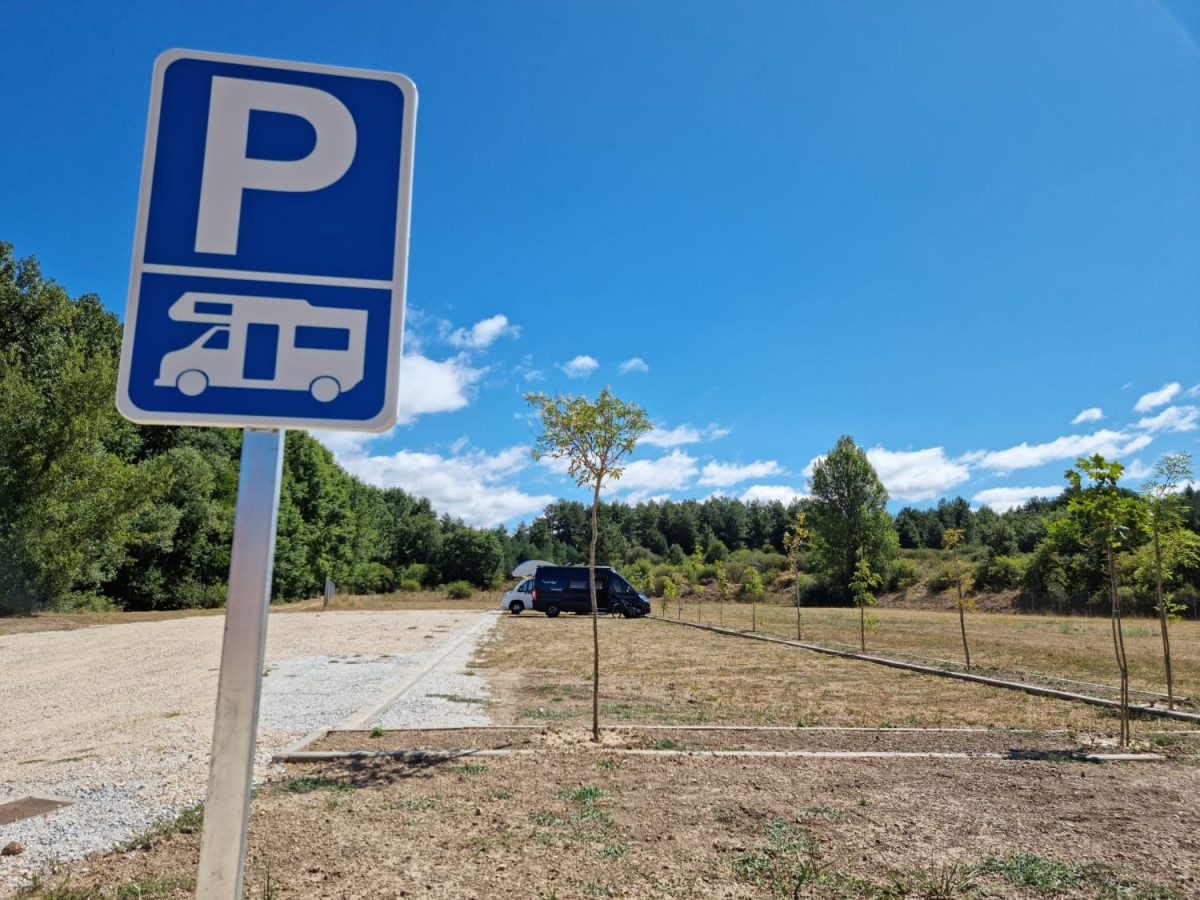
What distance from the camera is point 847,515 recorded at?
51.9 m

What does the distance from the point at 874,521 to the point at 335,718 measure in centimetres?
4982

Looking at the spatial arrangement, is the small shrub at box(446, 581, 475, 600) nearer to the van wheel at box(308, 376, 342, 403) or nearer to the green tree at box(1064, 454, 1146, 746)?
the green tree at box(1064, 454, 1146, 746)

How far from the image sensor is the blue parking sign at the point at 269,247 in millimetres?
1382

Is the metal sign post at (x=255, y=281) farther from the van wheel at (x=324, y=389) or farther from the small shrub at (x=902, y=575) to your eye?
the small shrub at (x=902, y=575)

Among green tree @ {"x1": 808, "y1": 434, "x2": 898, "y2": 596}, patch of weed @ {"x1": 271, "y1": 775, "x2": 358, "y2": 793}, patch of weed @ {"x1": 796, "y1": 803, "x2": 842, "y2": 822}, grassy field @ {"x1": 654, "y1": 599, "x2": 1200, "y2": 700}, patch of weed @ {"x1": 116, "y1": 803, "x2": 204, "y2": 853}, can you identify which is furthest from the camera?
green tree @ {"x1": 808, "y1": 434, "x2": 898, "y2": 596}

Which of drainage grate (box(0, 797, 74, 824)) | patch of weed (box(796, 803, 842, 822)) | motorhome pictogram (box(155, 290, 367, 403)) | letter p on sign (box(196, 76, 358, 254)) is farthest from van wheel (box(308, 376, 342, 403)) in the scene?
drainage grate (box(0, 797, 74, 824))

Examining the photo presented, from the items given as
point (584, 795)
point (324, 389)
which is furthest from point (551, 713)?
point (324, 389)

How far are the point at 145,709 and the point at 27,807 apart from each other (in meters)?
3.96

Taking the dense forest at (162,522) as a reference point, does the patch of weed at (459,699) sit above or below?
below

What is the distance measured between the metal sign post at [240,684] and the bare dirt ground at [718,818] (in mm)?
1797

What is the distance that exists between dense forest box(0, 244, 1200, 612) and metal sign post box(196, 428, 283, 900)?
7.30 meters

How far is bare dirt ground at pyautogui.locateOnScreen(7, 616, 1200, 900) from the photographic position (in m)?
2.90

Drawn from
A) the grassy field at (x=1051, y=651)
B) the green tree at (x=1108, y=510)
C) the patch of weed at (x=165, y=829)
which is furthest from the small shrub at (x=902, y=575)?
the patch of weed at (x=165, y=829)

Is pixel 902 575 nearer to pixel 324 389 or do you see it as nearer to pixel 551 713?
pixel 551 713
